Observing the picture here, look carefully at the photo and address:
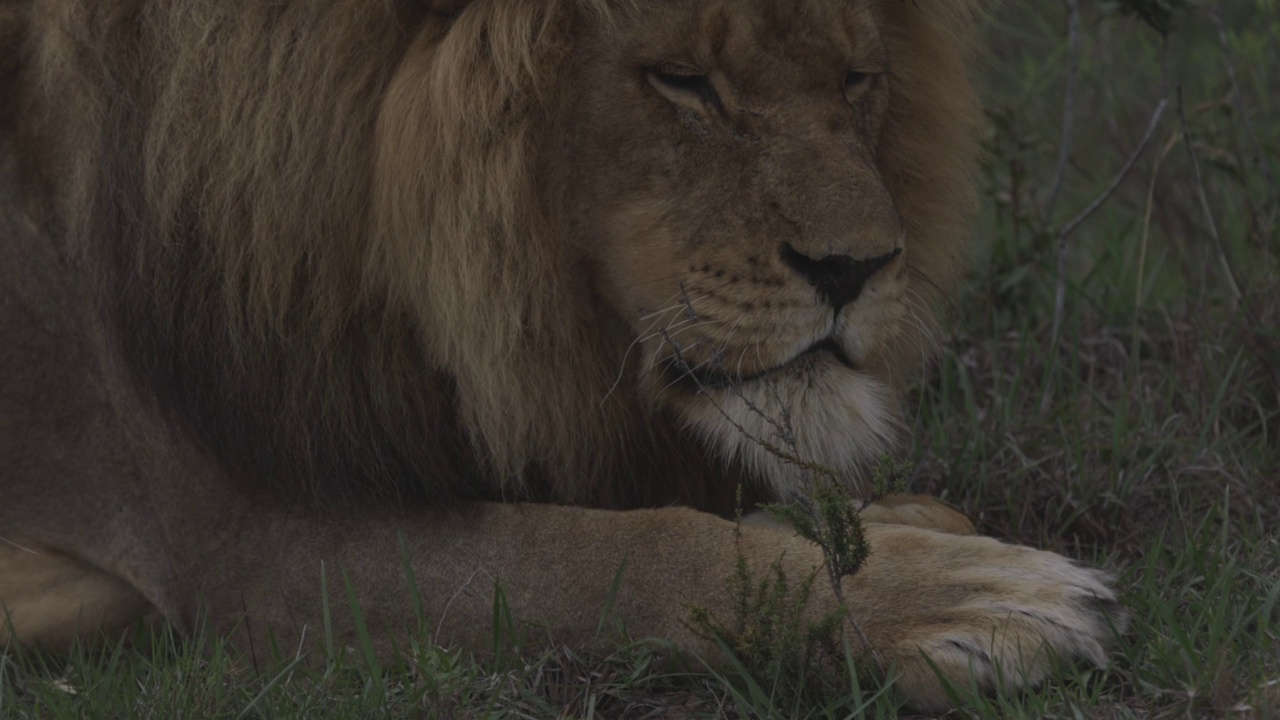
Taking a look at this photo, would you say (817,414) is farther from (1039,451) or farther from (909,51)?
(1039,451)

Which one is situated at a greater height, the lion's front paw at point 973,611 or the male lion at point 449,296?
the male lion at point 449,296

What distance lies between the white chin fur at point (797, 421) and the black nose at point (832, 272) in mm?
140

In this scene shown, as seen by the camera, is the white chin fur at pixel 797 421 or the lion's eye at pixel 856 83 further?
the lion's eye at pixel 856 83

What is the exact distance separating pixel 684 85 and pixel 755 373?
0.50 meters

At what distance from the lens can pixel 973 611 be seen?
8.01ft

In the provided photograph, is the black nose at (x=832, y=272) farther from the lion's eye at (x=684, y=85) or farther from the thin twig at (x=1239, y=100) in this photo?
the thin twig at (x=1239, y=100)

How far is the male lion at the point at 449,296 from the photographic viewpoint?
2639mm

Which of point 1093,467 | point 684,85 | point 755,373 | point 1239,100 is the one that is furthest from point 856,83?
point 1239,100

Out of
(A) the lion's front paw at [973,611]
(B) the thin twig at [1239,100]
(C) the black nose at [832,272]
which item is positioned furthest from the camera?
(B) the thin twig at [1239,100]

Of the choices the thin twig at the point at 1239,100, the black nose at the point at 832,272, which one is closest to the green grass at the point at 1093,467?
the thin twig at the point at 1239,100

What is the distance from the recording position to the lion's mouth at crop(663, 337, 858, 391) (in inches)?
104

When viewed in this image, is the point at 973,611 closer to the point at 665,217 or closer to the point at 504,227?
the point at 665,217

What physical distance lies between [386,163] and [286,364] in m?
0.40

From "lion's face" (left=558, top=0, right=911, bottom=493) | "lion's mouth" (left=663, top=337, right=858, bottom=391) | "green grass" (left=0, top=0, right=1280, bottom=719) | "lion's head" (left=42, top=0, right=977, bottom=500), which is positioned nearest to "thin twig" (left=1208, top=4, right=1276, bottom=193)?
"green grass" (left=0, top=0, right=1280, bottom=719)
